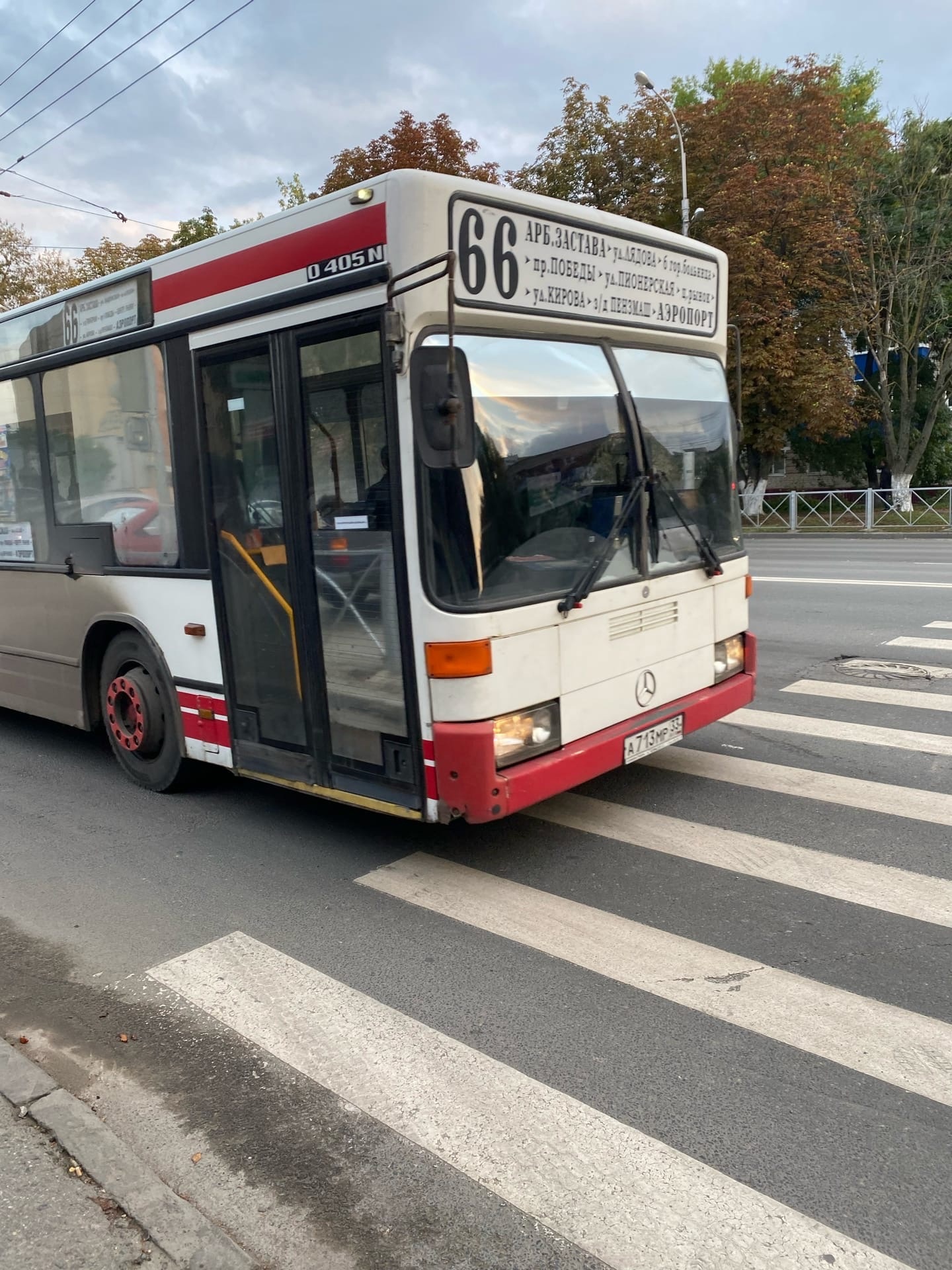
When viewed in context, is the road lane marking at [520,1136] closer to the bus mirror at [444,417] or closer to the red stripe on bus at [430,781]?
the red stripe on bus at [430,781]

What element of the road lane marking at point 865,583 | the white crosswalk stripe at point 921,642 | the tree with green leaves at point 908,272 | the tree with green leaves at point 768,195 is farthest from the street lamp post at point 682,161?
the white crosswalk stripe at point 921,642

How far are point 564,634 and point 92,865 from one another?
8.79ft

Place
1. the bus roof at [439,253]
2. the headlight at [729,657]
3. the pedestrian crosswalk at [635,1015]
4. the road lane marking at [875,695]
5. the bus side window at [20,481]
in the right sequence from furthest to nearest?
the road lane marking at [875,695] < the bus side window at [20,481] < the headlight at [729,657] < the bus roof at [439,253] < the pedestrian crosswalk at [635,1015]

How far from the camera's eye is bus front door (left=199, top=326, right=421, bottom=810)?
4367 mm

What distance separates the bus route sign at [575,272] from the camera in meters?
4.14

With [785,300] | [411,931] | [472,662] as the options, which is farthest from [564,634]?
[785,300]

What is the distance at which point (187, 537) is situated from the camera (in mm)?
5336

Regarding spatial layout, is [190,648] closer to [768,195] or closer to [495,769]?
[495,769]

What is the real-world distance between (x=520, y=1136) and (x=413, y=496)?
2433mm

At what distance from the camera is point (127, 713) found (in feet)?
20.1

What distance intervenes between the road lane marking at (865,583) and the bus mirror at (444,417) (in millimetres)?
10127

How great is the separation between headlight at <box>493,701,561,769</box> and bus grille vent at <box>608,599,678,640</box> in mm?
542

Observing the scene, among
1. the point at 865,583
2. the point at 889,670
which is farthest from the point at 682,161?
the point at 889,670

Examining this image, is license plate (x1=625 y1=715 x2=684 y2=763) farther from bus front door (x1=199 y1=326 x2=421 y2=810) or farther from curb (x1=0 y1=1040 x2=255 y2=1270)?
curb (x1=0 y1=1040 x2=255 y2=1270)
